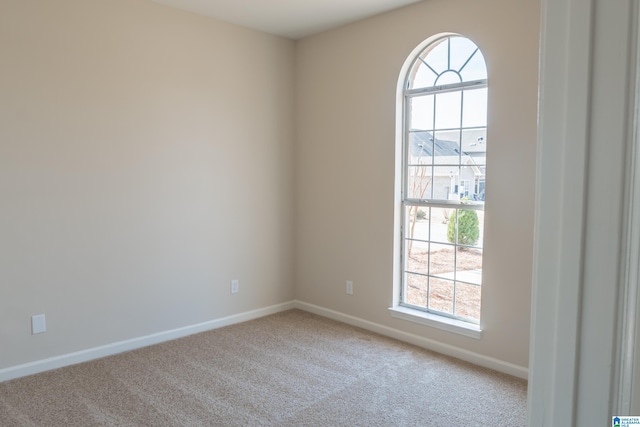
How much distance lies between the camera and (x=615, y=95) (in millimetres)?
434

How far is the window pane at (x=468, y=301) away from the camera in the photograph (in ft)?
11.5

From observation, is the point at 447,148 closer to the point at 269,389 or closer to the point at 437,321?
the point at 437,321

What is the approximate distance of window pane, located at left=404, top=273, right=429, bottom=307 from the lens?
3832 millimetres

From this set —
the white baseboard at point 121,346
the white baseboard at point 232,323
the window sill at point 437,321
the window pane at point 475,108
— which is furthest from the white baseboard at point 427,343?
the window pane at point 475,108

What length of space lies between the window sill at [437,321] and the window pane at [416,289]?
8 centimetres

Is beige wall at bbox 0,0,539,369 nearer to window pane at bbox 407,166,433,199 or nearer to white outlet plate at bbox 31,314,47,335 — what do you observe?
white outlet plate at bbox 31,314,47,335

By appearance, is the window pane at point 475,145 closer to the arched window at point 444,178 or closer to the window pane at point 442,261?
the arched window at point 444,178

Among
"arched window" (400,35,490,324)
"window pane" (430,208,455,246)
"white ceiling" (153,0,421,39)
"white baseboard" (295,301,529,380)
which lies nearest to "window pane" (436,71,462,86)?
"arched window" (400,35,490,324)

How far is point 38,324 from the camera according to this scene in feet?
10.4

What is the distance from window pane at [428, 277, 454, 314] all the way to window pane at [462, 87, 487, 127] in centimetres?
123

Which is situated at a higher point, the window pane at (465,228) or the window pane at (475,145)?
the window pane at (475,145)

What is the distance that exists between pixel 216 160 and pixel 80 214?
3.93 feet

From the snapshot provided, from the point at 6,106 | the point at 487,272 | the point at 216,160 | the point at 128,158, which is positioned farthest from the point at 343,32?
the point at 6,106

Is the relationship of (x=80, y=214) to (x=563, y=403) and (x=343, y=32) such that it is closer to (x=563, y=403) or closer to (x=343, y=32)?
(x=343, y=32)
